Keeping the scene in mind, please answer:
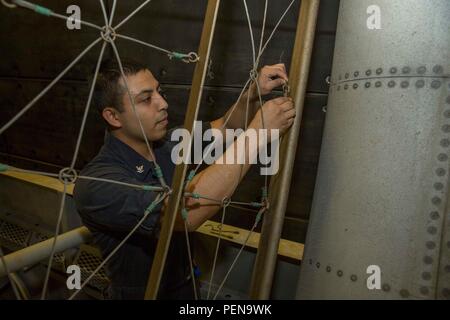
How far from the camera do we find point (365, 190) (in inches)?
45.0

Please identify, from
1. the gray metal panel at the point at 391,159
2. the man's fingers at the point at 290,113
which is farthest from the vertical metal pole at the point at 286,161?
the gray metal panel at the point at 391,159

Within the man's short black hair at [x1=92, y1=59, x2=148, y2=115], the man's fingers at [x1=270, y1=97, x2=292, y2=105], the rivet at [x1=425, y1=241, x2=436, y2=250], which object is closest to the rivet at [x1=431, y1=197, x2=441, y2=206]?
the rivet at [x1=425, y1=241, x2=436, y2=250]

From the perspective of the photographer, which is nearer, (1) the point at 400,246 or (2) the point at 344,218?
(1) the point at 400,246

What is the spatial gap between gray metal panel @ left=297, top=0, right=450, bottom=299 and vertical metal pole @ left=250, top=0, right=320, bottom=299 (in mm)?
163

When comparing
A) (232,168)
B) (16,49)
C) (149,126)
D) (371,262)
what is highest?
(16,49)

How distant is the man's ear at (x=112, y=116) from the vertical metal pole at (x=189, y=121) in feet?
2.37

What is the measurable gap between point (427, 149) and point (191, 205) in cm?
82

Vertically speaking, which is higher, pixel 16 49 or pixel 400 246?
pixel 16 49

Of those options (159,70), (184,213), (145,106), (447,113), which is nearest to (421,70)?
(447,113)

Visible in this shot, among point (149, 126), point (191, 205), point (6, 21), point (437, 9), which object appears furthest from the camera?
point (6, 21)

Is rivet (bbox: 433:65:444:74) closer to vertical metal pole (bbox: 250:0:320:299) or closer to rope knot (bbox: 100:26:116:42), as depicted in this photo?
vertical metal pole (bbox: 250:0:320:299)

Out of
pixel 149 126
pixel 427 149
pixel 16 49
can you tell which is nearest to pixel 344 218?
pixel 427 149

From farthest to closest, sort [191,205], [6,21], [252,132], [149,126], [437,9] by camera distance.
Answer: [6,21] < [149,126] < [252,132] < [191,205] < [437,9]
